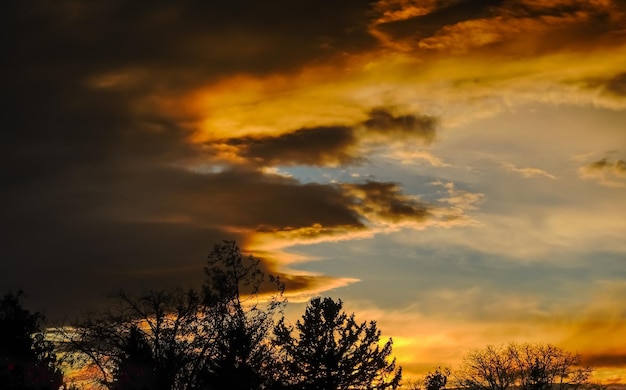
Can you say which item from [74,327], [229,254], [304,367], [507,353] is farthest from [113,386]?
[507,353]

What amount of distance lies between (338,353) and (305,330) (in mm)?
3206

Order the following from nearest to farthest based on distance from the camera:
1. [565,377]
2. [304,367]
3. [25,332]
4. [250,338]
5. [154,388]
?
[25,332] < [154,388] < [250,338] < [304,367] < [565,377]

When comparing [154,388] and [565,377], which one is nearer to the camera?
[154,388]

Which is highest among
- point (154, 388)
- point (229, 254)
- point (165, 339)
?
point (229, 254)

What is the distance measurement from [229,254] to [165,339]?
23.5 ft

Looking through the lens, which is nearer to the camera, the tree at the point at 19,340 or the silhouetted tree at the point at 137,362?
the tree at the point at 19,340

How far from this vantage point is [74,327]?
53.5 metres

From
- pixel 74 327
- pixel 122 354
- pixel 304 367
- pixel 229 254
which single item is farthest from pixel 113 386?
pixel 304 367

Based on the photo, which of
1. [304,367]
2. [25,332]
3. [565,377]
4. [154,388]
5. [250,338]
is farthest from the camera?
[565,377]

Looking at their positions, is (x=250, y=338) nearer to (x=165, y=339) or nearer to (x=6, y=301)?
(x=165, y=339)

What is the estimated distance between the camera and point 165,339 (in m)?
51.8

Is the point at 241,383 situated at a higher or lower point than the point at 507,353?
lower

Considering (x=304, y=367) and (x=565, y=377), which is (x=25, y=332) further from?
(x=565, y=377)

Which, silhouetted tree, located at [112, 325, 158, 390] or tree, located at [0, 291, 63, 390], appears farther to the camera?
silhouetted tree, located at [112, 325, 158, 390]
